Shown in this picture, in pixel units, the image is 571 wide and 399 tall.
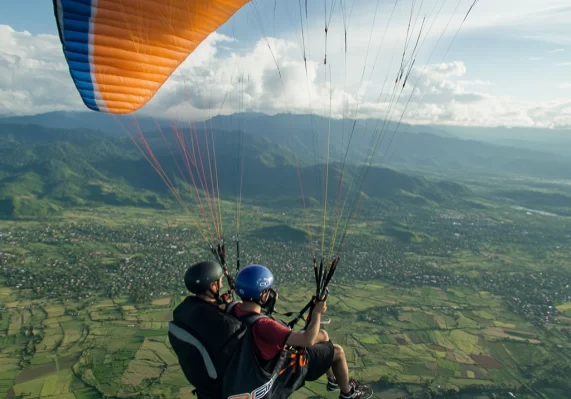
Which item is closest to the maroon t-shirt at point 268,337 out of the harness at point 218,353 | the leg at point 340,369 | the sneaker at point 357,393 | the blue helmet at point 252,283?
the harness at point 218,353

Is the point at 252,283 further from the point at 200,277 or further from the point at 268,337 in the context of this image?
the point at 268,337

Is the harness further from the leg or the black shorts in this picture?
the leg

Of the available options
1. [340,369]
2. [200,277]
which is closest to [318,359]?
[340,369]

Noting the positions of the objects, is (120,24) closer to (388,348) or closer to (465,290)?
(388,348)

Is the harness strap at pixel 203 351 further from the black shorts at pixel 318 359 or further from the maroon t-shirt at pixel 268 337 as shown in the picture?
the black shorts at pixel 318 359

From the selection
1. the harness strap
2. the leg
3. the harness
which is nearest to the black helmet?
the harness

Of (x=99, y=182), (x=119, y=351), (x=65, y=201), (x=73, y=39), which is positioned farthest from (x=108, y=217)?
(x=73, y=39)
